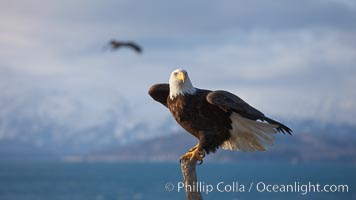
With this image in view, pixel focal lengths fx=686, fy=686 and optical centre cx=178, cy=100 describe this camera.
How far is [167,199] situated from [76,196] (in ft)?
47.9

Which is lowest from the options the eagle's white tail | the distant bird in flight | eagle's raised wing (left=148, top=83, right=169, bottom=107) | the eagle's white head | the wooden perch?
the wooden perch

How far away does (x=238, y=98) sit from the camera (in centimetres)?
997

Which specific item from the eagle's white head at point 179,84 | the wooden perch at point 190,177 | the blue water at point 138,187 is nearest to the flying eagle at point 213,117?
the eagle's white head at point 179,84

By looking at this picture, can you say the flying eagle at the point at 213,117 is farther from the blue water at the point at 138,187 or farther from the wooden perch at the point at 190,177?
the blue water at the point at 138,187

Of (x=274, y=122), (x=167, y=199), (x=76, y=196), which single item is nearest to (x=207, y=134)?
(x=274, y=122)

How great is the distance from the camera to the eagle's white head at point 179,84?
32.3ft

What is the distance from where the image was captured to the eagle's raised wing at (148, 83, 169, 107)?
10812 mm

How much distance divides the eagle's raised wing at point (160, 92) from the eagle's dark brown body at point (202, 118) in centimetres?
56

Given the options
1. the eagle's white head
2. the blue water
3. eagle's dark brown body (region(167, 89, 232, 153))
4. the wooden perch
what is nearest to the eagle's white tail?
eagle's dark brown body (region(167, 89, 232, 153))

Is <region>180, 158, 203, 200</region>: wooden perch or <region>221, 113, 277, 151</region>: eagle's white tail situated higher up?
<region>221, 113, 277, 151</region>: eagle's white tail

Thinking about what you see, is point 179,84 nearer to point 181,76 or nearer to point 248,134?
point 181,76

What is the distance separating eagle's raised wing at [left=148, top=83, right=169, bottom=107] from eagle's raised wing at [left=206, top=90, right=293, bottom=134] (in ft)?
3.60

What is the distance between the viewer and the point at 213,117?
10172 millimetres

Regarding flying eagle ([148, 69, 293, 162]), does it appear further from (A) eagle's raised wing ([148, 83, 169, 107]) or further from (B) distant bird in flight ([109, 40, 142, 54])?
(B) distant bird in flight ([109, 40, 142, 54])
